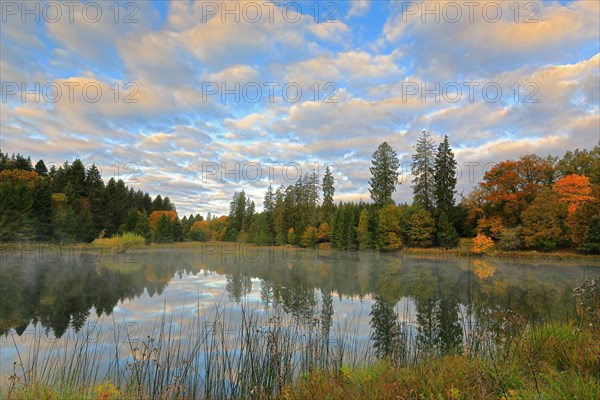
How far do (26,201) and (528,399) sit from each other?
46.9m

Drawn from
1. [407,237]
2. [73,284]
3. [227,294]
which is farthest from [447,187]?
[73,284]

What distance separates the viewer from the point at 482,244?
36.9 metres

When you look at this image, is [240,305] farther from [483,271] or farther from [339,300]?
[483,271]

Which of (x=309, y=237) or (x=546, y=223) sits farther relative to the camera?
(x=309, y=237)

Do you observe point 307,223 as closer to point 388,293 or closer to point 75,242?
point 75,242

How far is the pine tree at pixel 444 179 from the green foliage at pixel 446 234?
174 inches

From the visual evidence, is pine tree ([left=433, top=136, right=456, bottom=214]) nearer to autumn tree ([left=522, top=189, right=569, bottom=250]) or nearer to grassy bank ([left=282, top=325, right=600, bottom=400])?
autumn tree ([left=522, top=189, right=569, bottom=250])

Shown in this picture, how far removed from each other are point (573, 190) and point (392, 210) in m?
18.3

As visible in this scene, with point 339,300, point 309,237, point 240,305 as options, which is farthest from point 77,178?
point 339,300

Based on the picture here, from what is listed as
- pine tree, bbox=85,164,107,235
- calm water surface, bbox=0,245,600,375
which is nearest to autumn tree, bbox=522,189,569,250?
calm water surface, bbox=0,245,600,375

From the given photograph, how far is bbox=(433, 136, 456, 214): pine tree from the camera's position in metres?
45.4

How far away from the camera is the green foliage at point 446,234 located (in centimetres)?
4009

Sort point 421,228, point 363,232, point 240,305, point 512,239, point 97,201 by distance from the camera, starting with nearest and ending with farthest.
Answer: point 240,305 → point 512,239 → point 421,228 → point 363,232 → point 97,201

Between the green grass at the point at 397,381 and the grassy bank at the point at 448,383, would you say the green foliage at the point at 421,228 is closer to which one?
the green grass at the point at 397,381
